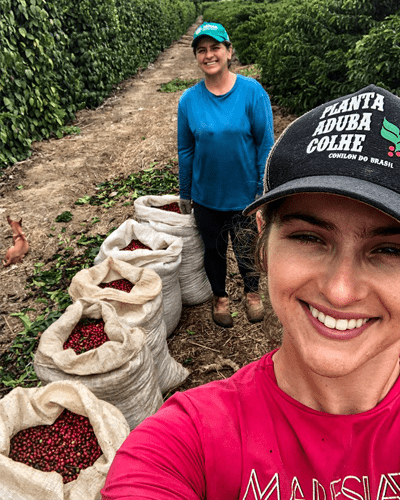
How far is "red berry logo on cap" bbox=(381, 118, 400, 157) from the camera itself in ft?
2.63

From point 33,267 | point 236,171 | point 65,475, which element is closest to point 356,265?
point 65,475

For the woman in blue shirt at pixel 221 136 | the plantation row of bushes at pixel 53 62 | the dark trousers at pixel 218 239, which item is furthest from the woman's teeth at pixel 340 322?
the plantation row of bushes at pixel 53 62

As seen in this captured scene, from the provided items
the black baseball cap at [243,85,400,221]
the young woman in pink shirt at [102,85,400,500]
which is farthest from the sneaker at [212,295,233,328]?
the black baseball cap at [243,85,400,221]

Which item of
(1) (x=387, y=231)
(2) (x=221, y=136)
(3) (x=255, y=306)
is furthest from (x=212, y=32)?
(1) (x=387, y=231)

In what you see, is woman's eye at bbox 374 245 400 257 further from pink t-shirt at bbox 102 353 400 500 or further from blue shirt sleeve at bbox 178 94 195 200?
blue shirt sleeve at bbox 178 94 195 200

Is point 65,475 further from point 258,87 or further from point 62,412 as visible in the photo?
point 258,87

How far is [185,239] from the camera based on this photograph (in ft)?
10.9

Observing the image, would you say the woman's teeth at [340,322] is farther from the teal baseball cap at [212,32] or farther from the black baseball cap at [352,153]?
the teal baseball cap at [212,32]

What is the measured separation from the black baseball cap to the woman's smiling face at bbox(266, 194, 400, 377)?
6 centimetres

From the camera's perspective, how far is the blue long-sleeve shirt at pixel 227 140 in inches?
102

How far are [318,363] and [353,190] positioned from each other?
0.42m

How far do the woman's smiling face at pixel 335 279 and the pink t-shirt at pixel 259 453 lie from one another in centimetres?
21

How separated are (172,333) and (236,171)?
1517mm

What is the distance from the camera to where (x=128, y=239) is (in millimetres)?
3209
